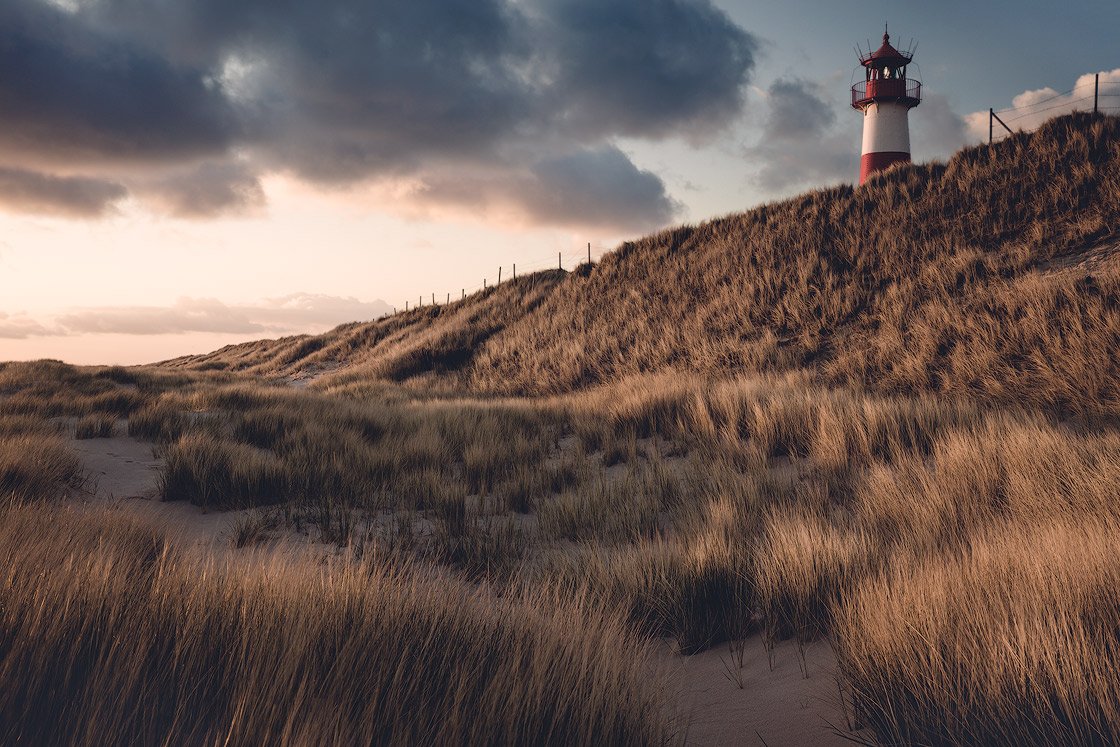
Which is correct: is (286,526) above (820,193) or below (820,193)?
below

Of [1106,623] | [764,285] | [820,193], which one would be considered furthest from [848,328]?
[1106,623]

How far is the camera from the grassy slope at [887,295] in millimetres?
7840

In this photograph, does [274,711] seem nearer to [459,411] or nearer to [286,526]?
[286,526]

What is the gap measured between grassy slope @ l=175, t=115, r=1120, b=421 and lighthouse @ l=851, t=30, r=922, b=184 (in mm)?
11504

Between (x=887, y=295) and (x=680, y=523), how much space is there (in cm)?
912

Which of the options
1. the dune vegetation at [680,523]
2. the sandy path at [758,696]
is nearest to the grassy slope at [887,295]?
the dune vegetation at [680,523]

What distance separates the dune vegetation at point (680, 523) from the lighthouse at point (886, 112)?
12.9 meters

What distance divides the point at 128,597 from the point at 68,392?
1192 centimetres

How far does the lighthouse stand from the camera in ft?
81.0

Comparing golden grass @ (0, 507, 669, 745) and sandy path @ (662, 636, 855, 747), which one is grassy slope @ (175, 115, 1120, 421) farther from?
golden grass @ (0, 507, 669, 745)

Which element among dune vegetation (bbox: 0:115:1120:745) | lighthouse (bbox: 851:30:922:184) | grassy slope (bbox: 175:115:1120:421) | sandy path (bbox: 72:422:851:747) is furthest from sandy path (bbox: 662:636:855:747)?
lighthouse (bbox: 851:30:922:184)

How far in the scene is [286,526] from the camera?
4.48m

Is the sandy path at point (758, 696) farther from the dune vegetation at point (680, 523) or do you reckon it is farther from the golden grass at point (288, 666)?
the golden grass at point (288, 666)

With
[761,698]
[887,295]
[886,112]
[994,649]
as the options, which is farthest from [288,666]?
[886,112]
